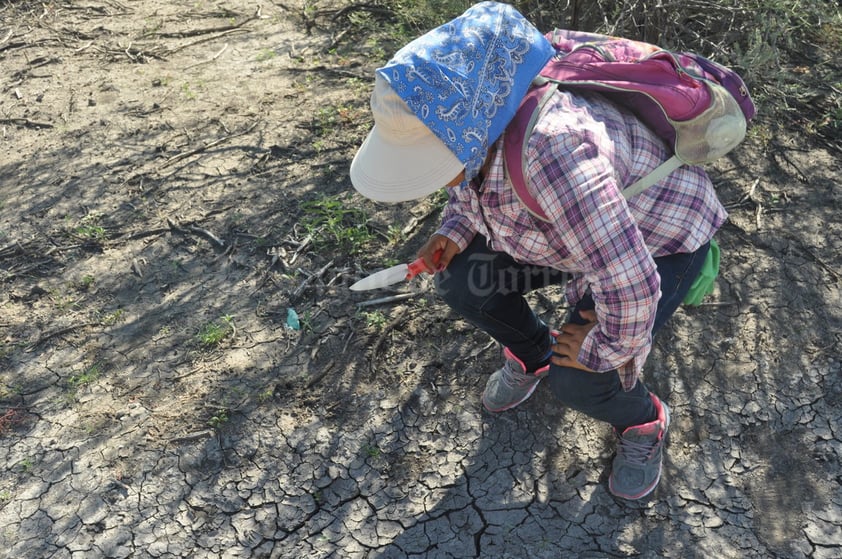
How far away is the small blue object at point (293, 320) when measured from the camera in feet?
10.2

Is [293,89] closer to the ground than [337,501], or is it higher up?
higher up

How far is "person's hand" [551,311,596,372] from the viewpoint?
2.19m

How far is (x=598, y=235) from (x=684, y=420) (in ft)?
4.01

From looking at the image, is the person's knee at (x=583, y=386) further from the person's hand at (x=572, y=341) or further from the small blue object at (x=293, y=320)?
the small blue object at (x=293, y=320)

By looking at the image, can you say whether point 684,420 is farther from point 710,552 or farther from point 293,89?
point 293,89

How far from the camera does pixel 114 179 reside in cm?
382

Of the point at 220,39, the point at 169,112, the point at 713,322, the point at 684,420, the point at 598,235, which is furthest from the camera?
the point at 220,39

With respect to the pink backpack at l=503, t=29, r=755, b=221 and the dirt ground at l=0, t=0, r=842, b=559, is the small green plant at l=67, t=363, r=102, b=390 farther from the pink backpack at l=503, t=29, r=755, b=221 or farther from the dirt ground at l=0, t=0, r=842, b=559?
the pink backpack at l=503, t=29, r=755, b=221

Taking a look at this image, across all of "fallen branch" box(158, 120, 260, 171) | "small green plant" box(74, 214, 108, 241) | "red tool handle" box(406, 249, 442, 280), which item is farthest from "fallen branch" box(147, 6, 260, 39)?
"red tool handle" box(406, 249, 442, 280)

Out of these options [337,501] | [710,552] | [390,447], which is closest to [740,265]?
[710,552]

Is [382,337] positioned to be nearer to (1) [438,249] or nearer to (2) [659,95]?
(1) [438,249]

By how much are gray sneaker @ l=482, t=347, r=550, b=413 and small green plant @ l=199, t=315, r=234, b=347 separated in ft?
3.38

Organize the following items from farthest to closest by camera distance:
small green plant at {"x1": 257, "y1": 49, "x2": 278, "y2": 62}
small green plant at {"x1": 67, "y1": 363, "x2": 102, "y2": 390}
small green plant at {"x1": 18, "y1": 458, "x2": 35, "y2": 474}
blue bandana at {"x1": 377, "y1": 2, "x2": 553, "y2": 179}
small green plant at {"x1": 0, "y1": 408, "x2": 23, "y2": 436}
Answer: small green plant at {"x1": 257, "y1": 49, "x2": 278, "y2": 62}, small green plant at {"x1": 67, "y1": 363, "x2": 102, "y2": 390}, small green plant at {"x1": 0, "y1": 408, "x2": 23, "y2": 436}, small green plant at {"x1": 18, "y1": 458, "x2": 35, "y2": 474}, blue bandana at {"x1": 377, "y1": 2, "x2": 553, "y2": 179}

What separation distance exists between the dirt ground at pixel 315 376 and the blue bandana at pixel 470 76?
47.1 inches
